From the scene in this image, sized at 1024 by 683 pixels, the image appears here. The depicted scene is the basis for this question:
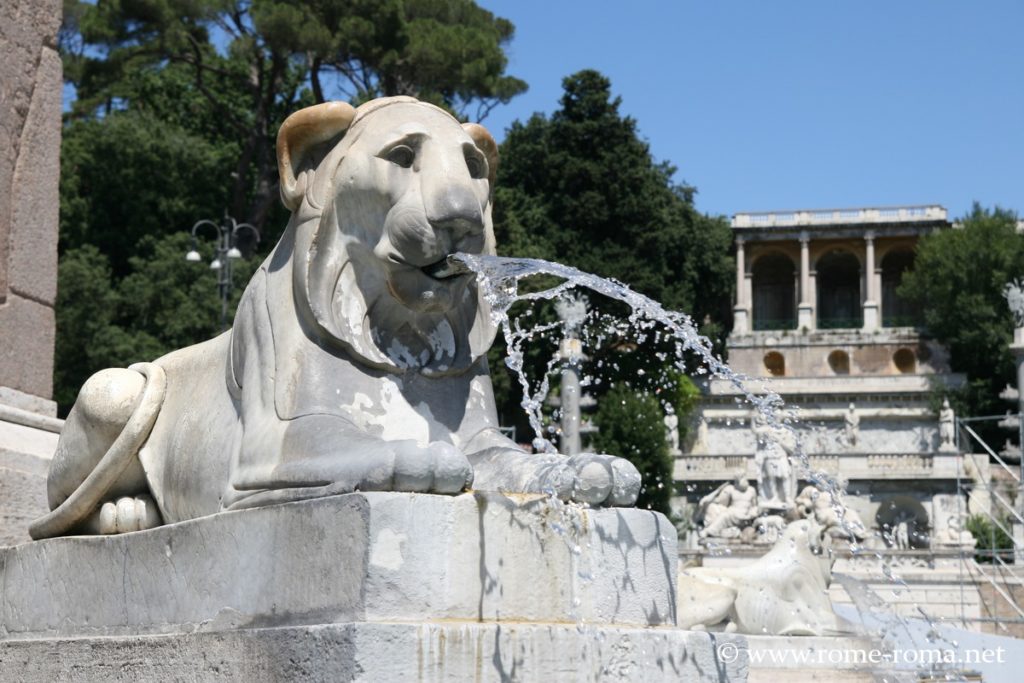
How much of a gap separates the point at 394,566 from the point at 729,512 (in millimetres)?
20924

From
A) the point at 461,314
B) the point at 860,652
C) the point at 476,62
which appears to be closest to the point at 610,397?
the point at 476,62

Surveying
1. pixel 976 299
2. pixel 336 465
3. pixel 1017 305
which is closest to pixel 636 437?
pixel 1017 305

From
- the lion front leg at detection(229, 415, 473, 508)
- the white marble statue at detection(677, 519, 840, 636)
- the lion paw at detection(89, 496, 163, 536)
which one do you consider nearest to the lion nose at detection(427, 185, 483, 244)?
the lion front leg at detection(229, 415, 473, 508)

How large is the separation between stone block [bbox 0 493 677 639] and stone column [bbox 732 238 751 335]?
59551mm

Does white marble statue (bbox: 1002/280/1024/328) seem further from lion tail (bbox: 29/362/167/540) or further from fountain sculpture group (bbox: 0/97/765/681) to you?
lion tail (bbox: 29/362/167/540)

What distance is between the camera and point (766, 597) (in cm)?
1080

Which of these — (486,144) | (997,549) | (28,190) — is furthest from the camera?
(997,549)

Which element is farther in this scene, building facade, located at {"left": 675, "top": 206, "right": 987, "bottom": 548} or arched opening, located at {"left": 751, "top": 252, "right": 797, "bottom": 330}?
arched opening, located at {"left": 751, "top": 252, "right": 797, "bottom": 330}

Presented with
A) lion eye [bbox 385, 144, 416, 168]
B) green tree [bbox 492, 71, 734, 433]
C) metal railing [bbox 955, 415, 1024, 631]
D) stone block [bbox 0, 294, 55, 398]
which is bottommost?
metal railing [bbox 955, 415, 1024, 631]

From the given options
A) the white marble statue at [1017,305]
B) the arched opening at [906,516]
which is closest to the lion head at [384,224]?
the white marble statue at [1017,305]

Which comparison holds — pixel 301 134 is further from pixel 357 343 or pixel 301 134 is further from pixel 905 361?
pixel 905 361

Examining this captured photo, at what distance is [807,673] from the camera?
9164 mm

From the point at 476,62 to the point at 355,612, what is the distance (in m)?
26.9

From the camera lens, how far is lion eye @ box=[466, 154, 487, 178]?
4.59 meters
